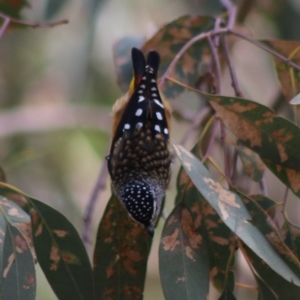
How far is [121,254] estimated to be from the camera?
6.78 ft

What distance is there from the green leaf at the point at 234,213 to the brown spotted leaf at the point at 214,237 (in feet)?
0.37

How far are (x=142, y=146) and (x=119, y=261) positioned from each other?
658 mm

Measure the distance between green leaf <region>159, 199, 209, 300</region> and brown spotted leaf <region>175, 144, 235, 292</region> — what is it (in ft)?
0.10

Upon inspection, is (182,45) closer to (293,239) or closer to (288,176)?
(288,176)

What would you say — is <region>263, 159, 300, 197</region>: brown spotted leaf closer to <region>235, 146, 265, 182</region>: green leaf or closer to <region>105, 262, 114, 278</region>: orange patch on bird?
<region>235, 146, 265, 182</region>: green leaf

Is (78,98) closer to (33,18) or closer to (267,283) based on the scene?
(33,18)

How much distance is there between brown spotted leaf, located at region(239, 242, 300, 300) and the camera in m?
1.88

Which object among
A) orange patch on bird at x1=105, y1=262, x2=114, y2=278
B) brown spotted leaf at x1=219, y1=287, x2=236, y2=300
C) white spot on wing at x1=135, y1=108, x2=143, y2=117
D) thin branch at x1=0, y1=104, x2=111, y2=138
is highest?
white spot on wing at x1=135, y1=108, x2=143, y2=117

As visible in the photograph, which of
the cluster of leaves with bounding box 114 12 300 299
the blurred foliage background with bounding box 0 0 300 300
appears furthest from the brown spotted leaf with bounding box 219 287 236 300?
the blurred foliage background with bounding box 0 0 300 300

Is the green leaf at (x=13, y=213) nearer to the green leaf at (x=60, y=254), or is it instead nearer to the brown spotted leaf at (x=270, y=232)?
the green leaf at (x=60, y=254)

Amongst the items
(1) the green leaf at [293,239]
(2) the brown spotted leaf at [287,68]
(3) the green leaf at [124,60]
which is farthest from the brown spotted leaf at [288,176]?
(3) the green leaf at [124,60]

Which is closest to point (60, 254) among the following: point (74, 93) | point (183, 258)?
point (183, 258)

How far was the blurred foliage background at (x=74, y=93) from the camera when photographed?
194 inches

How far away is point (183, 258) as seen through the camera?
6.29 ft
